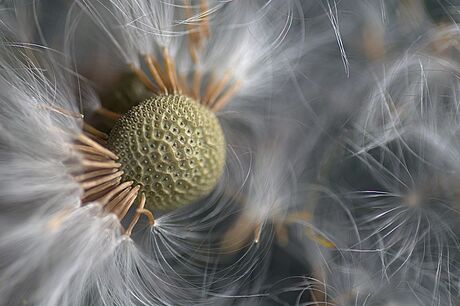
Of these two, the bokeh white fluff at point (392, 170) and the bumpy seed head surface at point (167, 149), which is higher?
the bumpy seed head surface at point (167, 149)

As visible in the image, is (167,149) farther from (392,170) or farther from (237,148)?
(392,170)

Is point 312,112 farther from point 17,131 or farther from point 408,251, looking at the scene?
point 17,131

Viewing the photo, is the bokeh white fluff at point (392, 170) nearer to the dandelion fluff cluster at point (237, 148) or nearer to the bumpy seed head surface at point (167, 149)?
the dandelion fluff cluster at point (237, 148)

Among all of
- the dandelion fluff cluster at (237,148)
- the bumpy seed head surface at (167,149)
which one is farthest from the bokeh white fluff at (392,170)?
the bumpy seed head surface at (167,149)

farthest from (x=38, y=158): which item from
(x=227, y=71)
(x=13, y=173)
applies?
(x=227, y=71)

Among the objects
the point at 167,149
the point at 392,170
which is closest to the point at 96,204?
the point at 167,149

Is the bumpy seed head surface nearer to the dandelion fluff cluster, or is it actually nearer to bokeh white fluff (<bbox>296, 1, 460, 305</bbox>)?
the dandelion fluff cluster

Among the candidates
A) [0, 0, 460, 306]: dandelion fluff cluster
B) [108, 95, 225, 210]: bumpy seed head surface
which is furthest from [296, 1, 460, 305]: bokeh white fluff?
[108, 95, 225, 210]: bumpy seed head surface
